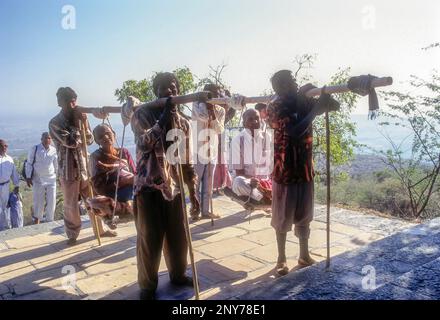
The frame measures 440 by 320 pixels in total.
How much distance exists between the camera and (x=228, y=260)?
499 cm

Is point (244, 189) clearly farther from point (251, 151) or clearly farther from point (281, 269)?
point (281, 269)

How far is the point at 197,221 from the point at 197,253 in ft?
4.77

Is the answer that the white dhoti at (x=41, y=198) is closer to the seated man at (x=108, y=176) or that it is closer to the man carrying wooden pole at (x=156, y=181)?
the seated man at (x=108, y=176)

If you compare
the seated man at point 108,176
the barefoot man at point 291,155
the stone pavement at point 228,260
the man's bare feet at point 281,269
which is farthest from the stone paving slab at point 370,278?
the seated man at point 108,176

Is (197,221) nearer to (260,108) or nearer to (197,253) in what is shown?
(197,253)

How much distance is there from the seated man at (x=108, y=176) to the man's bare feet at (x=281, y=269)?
5.81 feet

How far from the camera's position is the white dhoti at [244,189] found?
216 inches

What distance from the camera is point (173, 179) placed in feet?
12.7

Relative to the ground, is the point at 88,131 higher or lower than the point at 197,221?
higher

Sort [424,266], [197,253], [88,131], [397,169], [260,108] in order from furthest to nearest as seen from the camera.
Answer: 1. [397,169]
2. [88,131]
3. [197,253]
4. [260,108]
5. [424,266]

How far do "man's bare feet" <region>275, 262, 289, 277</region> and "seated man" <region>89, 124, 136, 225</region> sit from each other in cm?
177

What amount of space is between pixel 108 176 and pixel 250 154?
90.7 inches
